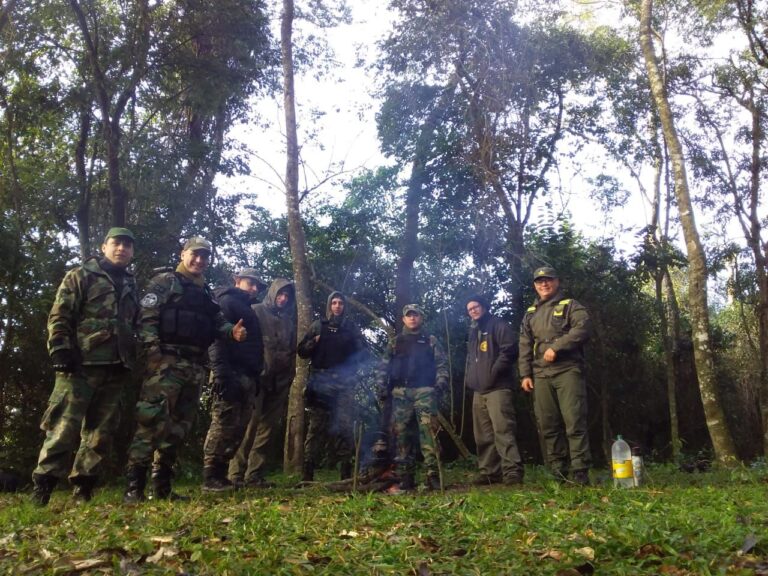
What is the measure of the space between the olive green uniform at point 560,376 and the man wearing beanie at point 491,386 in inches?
15.0

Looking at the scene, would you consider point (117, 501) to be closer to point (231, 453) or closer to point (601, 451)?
point (231, 453)

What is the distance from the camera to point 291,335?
7602 mm

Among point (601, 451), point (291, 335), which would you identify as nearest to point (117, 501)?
point (291, 335)

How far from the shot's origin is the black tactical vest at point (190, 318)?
5.55 meters

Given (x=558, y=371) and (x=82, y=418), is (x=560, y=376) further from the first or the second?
(x=82, y=418)

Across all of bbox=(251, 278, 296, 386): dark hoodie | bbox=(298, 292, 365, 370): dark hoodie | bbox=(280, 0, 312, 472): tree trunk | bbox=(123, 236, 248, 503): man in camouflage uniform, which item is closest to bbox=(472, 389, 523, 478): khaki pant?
bbox=(298, 292, 365, 370): dark hoodie

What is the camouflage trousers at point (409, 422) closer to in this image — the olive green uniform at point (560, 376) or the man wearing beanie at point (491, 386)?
the man wearing beanie at point (491, 386)

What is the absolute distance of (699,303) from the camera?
9938 millimetres

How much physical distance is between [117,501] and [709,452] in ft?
40.5

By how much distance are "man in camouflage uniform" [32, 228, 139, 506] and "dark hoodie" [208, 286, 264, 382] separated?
34.9 inches

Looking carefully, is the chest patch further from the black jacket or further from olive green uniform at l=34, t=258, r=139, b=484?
the black jacket

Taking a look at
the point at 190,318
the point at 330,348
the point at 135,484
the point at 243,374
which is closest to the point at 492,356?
the point at 330,348

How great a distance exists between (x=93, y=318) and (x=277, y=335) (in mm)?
2353

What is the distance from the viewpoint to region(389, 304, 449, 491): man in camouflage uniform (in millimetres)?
6801
